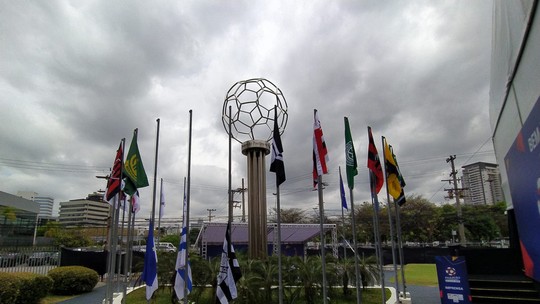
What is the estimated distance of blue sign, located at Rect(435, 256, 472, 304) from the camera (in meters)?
9.85

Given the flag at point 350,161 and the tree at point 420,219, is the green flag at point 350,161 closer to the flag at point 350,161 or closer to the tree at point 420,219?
the flag at point 350,161

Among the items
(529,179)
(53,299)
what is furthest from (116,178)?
(529,179)

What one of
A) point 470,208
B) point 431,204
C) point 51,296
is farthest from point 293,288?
point 470,208

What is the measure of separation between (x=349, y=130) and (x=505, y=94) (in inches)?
135

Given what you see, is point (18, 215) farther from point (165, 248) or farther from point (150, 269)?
point (150, 269)

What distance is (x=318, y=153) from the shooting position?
7.89 metres

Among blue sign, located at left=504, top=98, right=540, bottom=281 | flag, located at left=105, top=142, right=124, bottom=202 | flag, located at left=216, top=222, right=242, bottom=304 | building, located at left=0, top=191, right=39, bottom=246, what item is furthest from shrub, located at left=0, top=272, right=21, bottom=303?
building, located at left=0, top=191, right=39, bottom=246

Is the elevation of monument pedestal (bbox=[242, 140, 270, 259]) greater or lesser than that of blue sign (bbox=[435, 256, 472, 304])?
greater

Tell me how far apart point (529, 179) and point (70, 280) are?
1656 centimetres

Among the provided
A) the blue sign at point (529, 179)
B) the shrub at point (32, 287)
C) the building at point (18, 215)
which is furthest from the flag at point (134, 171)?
the building at point (18, 215)

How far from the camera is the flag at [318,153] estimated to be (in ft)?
25.6

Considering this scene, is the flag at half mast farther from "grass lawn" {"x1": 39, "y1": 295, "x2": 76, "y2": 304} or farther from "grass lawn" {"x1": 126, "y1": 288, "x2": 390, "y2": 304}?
"grass lawn" {"x1": 39, "y1": 295, "x2": 76, "y2": 304}

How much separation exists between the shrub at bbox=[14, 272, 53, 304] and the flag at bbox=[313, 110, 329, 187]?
10302 mm

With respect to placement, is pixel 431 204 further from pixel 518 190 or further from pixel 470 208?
pixel 518 190
